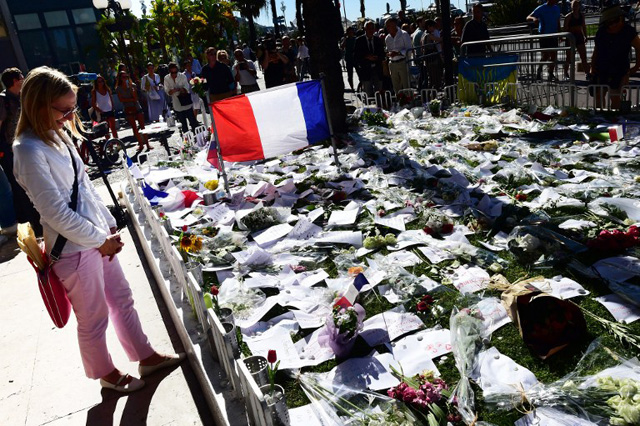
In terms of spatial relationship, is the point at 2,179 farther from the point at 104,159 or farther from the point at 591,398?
the point at 591,398

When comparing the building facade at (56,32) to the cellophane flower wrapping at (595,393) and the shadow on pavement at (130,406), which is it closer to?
the shadow on pavement at (130,406)

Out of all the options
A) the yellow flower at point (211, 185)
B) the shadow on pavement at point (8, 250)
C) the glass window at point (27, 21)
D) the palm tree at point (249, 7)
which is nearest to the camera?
the shadow on pavement at point (8, 250)

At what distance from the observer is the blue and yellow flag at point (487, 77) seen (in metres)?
8.77

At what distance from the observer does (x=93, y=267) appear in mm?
3025

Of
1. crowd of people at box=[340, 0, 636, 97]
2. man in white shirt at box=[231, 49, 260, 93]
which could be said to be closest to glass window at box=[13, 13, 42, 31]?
man in white shirt at box=[231, 49, 260, 93]

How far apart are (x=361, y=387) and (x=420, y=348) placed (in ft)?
1.50

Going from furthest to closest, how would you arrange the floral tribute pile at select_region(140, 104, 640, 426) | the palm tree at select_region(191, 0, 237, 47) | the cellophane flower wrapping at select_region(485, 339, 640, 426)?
1. the palm tree at select_region(191, 0, 237, 47)
2. the floral tribute pile at select_region(140, 104, 640, 426)
3. the cellophane flower wrapping at select_region(485, 339, 640, 426)

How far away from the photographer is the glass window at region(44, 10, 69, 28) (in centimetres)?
2827

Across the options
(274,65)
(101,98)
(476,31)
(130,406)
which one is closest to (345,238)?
(130,406)

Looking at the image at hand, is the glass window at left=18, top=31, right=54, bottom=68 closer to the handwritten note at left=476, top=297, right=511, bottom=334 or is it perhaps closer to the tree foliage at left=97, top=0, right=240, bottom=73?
the tree foliage at left=97, top=0, right=240, bottom=73

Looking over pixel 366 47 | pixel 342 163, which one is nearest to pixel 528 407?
pixel 342 163

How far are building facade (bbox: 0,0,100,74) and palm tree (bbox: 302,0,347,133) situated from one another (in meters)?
22.2

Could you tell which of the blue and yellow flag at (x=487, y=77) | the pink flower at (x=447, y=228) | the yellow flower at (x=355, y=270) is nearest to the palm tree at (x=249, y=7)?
the blue and yellow flag at (x=487, y=77)

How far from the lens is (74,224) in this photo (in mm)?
2768
